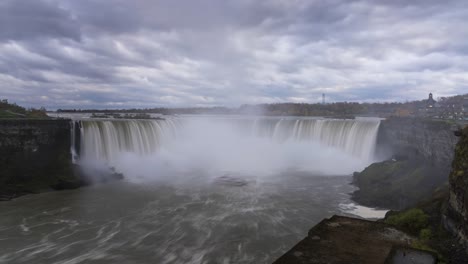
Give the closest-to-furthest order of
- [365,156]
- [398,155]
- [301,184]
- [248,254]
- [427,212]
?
[427,212] → [248,254] → [301,184] → [398,155] → [365,156]

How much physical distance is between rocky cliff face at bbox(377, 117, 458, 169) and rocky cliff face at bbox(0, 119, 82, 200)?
24.3m

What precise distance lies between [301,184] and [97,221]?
14509 millimetres

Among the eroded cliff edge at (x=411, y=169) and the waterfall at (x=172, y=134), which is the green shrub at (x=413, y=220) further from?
the waterfall at (x=172, y=134)

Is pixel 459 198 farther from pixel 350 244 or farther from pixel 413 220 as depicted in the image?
pixel 350 244

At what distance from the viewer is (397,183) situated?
68.3ft

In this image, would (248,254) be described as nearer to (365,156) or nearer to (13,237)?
(13,237)

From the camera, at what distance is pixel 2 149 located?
2353 centimetres

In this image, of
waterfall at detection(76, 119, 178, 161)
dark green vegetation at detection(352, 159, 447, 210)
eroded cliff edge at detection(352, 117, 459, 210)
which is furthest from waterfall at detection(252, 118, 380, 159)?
waterfall at detection(76, 119, 178, 161)

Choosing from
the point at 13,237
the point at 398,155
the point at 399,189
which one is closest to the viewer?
the point at 13,237

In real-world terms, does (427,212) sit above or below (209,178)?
above

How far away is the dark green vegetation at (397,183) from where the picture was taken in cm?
1841

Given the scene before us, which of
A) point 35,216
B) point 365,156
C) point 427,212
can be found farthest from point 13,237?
point 365,156

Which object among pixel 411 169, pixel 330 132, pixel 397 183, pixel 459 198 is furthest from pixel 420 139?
pixel 459 198

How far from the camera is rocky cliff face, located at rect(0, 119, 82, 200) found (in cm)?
2309
